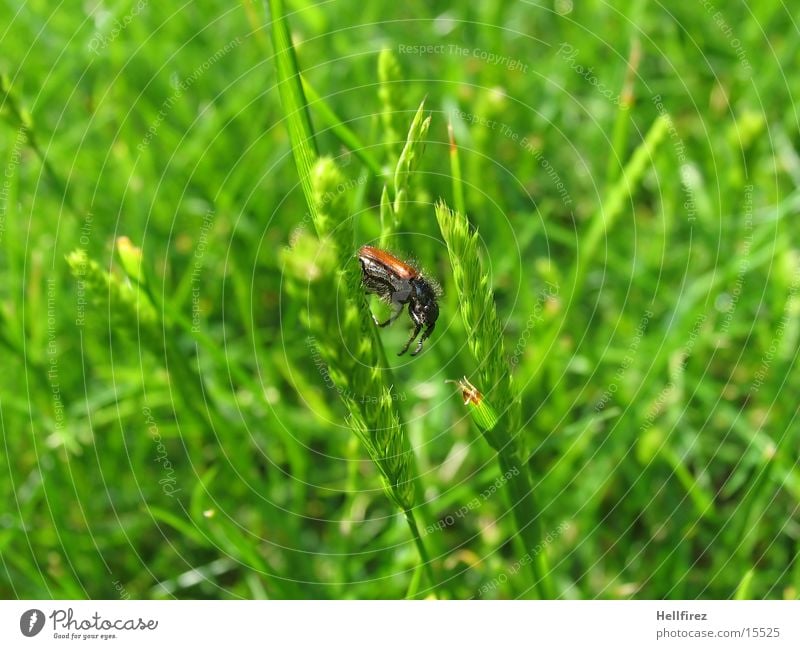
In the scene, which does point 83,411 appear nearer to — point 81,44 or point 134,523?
point 134,523

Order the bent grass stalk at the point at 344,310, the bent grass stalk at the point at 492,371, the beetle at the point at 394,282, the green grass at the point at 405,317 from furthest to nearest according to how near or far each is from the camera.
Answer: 1. the green grass at the point at 405,317
2. the beetle at the point at 394,282
3. the bent grass stalk at the point at 492,371
4. the bent grass stalk at the point at 344,310

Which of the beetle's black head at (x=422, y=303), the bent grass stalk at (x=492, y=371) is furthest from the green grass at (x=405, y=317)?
the beetle's black head at (x=422, y=303)

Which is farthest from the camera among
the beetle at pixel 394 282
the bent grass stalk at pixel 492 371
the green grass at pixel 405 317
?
the green grass at pixel 405 317

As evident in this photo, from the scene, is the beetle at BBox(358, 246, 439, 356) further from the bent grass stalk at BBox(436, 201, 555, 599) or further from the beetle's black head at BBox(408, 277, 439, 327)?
the bent grass stalk at BBox(436, 201, 555, 599)

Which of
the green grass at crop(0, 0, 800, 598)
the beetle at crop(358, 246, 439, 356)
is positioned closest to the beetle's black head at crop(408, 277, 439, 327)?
the beetle at crop(358, 246, 439, 356)

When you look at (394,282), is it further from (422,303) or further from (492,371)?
(492,371)

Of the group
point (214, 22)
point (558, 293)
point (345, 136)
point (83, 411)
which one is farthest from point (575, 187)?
point (83, 411)

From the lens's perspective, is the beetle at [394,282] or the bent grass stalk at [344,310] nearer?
the bent grass stalk at [344,310]

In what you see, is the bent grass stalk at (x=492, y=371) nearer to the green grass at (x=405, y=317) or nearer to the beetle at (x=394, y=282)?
the green grass at (x=405, y=317)
